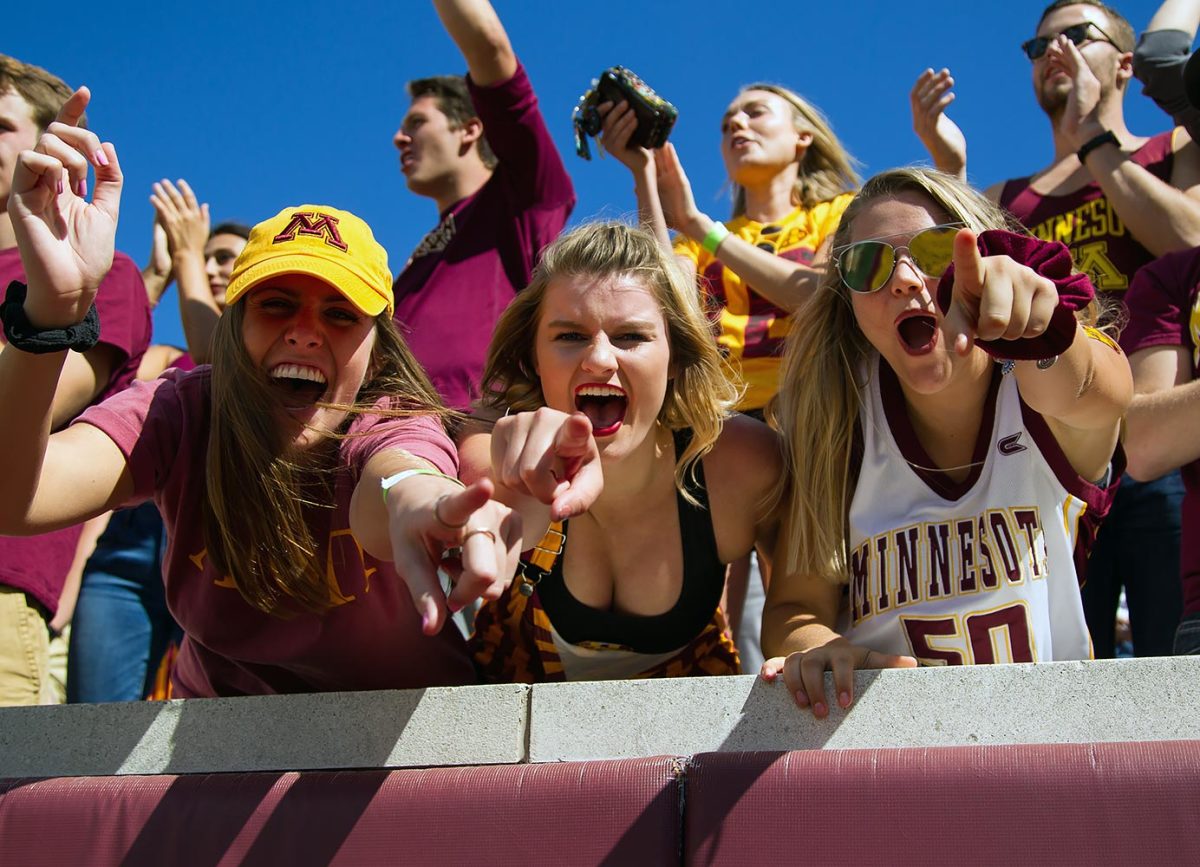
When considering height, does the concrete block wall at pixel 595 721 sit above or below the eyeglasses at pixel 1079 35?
below

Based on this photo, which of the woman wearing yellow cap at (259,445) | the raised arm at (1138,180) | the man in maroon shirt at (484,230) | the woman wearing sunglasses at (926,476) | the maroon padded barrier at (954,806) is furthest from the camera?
the man in maroon shirt at (484,230)

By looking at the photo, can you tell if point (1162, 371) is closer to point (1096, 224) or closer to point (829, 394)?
point (829, 394)

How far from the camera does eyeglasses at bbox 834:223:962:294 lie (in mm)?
2574

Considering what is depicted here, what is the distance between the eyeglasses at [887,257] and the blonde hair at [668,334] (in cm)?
39

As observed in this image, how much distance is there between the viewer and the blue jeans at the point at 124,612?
3.82 meters

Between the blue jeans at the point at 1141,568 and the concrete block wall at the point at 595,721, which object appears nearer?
the concrete block wall at the point at 595,721

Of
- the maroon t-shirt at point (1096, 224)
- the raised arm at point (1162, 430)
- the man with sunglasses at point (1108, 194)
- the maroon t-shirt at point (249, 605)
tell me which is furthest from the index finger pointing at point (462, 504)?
the maroon t-shirt at point (1096, 224)

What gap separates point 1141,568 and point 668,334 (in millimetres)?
1433

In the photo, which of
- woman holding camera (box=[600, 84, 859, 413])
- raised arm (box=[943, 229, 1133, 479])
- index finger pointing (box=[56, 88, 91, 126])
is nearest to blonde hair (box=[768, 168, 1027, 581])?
raised arm (box=[943, 229, 1133, 479])

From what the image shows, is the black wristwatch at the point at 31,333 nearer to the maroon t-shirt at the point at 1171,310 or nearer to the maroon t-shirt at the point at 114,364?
the maroon t-shirt at the point at 114,364

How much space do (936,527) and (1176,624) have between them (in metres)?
1.03

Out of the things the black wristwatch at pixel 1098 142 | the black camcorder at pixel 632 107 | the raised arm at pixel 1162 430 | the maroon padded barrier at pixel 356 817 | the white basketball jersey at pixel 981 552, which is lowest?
the maroon padded barrier at pixel 356 817

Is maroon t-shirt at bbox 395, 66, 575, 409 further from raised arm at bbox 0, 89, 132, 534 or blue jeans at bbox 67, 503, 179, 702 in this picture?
raised arm at bbox 0, 89, 132, 534

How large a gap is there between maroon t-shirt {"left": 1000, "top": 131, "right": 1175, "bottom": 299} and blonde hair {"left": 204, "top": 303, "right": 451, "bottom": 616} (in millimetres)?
2180
